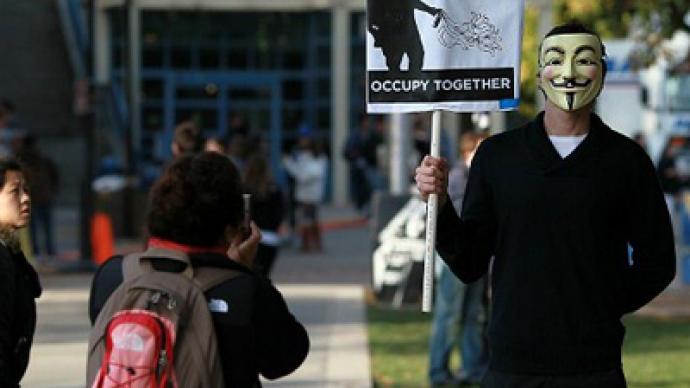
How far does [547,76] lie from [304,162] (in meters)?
18.1

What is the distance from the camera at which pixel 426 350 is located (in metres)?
13.5

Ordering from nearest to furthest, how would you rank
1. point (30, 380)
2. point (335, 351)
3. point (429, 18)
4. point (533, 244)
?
point (533, 244)
point (429, 18)
point (30, 380)
point (335, 351)

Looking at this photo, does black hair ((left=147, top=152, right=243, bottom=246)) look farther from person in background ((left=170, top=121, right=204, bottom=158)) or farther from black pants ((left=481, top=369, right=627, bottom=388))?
person in background ((left=170, top=121, right=204, bottom=158))

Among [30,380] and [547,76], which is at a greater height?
[547,76]

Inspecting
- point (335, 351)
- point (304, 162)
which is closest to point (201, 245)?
point (335, 351)

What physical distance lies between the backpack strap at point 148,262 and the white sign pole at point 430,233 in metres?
1.09

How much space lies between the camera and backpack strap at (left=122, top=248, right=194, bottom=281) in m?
4.75

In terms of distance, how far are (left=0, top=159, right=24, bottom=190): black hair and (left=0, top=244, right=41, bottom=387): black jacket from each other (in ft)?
1.39

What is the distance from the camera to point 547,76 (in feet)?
18.7

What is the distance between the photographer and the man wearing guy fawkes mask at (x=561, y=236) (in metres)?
5.38

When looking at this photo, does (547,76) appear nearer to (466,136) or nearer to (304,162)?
(466,136)

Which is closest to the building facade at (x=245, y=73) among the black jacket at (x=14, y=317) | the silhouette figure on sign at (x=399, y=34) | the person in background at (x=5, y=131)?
the person in background at (x=5, y=131)

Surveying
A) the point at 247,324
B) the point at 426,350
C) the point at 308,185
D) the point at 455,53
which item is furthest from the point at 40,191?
the point at 247,324

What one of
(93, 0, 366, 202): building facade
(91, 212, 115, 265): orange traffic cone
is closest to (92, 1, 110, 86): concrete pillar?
(93, 0, 366, 202): building facade
